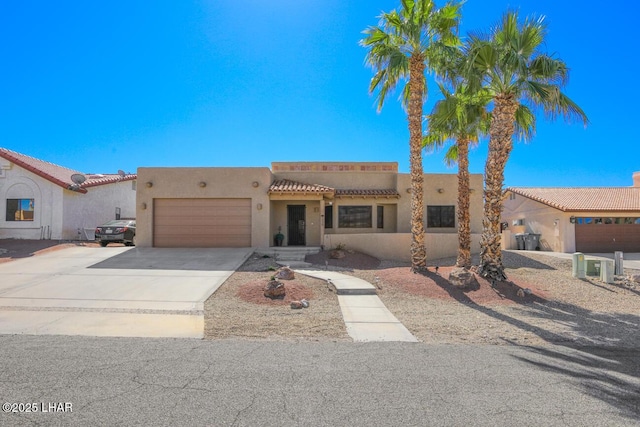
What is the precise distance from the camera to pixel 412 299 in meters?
10.2

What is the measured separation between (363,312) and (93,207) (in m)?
21.9

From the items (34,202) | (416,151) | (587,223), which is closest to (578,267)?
(416,151)

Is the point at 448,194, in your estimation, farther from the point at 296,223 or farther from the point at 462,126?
the point at 296,223

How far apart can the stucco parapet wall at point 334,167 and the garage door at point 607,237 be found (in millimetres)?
12039

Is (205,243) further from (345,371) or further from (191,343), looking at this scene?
(345,371)

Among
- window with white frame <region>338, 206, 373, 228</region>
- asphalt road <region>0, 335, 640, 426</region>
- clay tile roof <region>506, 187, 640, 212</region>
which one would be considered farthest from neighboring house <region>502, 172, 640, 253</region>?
asphalt road <region>0, 335, 640, 426</region>

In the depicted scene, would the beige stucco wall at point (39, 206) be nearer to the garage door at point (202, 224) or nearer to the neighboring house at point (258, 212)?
the neighboring house at point (258, 212)

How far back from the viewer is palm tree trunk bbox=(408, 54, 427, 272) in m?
12.9

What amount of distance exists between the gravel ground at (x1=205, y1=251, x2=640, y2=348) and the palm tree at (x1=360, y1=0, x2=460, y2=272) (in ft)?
7.72

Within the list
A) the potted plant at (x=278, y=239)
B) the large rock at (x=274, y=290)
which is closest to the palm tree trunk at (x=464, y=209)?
the large rock at (x=274, y=290)

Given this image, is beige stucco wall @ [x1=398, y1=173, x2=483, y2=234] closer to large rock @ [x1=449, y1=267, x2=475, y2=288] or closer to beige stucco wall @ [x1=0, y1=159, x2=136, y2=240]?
large rock @ [x1=449, y1=267, x2=475, y2=288]

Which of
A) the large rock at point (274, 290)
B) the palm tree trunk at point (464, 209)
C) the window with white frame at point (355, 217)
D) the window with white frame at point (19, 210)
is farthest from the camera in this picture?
the window with white frame at point (19, 210)

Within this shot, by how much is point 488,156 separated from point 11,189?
2476 centimetres

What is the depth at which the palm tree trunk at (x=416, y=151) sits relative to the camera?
1291 cm
